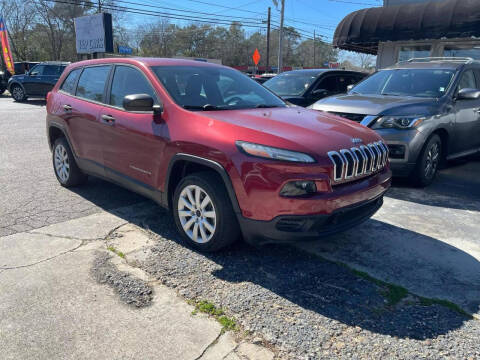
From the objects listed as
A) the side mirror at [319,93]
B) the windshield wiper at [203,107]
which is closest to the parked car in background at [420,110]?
the side mirror at [319,93]

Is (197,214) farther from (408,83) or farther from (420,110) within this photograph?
(408,83)

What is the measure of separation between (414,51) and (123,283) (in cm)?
1338

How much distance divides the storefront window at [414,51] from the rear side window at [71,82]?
463 inches

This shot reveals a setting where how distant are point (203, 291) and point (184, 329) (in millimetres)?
427

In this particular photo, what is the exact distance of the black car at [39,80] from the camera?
17.5m

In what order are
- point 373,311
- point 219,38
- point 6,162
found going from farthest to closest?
point 219,38 < point 6,162 < point 373,311

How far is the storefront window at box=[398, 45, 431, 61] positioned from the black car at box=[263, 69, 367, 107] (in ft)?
17.6

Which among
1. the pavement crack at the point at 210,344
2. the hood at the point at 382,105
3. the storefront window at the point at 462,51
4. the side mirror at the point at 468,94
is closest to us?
the pavement crack at the point at 210,344

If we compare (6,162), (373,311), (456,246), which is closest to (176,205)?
(373,311)

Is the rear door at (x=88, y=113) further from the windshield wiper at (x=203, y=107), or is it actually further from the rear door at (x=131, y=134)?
the windshield wiper at (x=203, y=107)

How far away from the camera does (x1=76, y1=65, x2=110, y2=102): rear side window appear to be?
441cm

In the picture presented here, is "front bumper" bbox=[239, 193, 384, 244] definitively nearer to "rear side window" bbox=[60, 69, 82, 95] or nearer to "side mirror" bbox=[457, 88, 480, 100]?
"rear side window" bbox=[60, 69, 82, 95]

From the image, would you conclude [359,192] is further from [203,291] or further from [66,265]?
[66,265]

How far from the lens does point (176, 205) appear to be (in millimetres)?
3549
